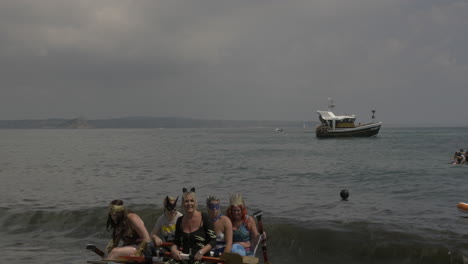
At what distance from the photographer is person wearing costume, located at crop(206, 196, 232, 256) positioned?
7.02 metres

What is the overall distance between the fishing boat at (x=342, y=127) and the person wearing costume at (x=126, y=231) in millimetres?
75708

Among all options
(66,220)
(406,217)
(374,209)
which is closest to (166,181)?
(66,220)

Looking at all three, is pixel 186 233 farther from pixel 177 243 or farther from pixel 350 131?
pixel 350 131

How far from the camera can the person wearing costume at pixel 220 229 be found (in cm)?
702

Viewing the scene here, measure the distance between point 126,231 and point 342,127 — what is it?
76768 millimetres

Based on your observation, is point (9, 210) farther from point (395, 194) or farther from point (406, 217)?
point (395, 194)

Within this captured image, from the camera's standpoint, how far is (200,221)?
7.15m

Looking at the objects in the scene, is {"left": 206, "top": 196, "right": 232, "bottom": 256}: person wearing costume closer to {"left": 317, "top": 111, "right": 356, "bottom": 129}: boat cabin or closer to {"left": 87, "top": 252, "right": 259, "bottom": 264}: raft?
{"left": 87, "top": 252, "right": 259, "bottom": 264}: raft

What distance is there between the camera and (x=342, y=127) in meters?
80.6

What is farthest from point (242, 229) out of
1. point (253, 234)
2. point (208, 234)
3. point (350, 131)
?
point (350, 131)

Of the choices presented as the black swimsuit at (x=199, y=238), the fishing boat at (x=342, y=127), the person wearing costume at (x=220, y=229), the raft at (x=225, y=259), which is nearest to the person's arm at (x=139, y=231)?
the raft at (x=225, y=259)

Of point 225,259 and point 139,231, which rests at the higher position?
point 139,231

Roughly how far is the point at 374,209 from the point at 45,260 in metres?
11.6

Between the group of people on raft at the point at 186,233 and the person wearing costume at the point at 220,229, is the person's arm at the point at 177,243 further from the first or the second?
the person wearing costume at the point at 220,229
